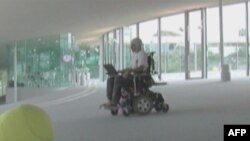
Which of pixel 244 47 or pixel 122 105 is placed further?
pixel 244 47

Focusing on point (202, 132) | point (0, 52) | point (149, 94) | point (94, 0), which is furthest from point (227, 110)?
point (0, 52)

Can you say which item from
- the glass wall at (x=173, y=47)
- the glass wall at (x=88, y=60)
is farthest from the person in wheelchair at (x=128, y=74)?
the glass wall at (x=88, y=60)

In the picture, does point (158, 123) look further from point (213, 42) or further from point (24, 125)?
point (213, 42)

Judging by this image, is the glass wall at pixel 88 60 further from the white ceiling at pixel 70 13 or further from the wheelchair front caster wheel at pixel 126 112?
the wheelchair front caster wheel at pixel 126 112

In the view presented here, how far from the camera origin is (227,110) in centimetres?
687

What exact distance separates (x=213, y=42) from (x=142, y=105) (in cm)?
1362

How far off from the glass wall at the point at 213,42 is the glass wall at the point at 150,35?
2.76m

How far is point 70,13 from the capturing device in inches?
663

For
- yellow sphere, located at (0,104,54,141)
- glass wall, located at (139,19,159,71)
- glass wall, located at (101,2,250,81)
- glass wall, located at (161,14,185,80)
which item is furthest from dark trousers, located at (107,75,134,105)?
glass wall, located at (139,19,159,71)

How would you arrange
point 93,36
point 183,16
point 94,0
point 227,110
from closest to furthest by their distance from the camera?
point 227,110 < point 94,0 < point 183,16 < point 93,36

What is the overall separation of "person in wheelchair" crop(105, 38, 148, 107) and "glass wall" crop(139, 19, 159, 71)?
577 inches

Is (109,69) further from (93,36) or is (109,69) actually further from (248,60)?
(93,36)

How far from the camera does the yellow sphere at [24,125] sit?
3.24m

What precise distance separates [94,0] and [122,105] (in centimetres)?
804
